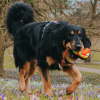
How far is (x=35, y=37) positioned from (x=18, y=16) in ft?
5.04

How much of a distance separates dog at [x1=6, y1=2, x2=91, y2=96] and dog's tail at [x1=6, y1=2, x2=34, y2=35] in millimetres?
113

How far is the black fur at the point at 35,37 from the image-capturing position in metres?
3.60

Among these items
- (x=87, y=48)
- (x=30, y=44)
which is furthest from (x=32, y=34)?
(x=87, y=48)

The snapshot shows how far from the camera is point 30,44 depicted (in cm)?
462

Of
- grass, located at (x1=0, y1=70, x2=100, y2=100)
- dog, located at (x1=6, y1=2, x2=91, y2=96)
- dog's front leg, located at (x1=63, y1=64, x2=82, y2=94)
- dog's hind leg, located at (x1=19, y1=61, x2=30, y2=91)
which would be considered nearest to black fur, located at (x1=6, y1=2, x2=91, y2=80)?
dog, located at (x1=6, y1=2, x2=91, y2=96)

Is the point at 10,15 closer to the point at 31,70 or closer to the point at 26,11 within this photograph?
the point at 26,11

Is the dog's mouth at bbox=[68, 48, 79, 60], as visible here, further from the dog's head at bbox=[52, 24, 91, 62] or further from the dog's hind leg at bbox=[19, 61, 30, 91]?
the dog's hind leg at bbox=[19, 61, 30, 91]

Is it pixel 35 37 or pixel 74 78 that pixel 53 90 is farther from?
pixel 35 37

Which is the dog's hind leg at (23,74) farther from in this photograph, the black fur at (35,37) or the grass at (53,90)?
the grass at (53,90)

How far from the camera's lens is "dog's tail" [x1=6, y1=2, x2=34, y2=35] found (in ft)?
17.7

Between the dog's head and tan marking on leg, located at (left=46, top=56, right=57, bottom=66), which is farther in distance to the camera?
tan marking on leg, located at (left=46, top=56, right=57, bottom=66)

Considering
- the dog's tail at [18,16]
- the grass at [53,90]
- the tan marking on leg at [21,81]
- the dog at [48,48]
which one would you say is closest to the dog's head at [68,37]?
the dog at [48,48]

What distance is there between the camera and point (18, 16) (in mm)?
5492

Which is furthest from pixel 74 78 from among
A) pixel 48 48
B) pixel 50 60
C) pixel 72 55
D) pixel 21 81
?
pixel 21 81
